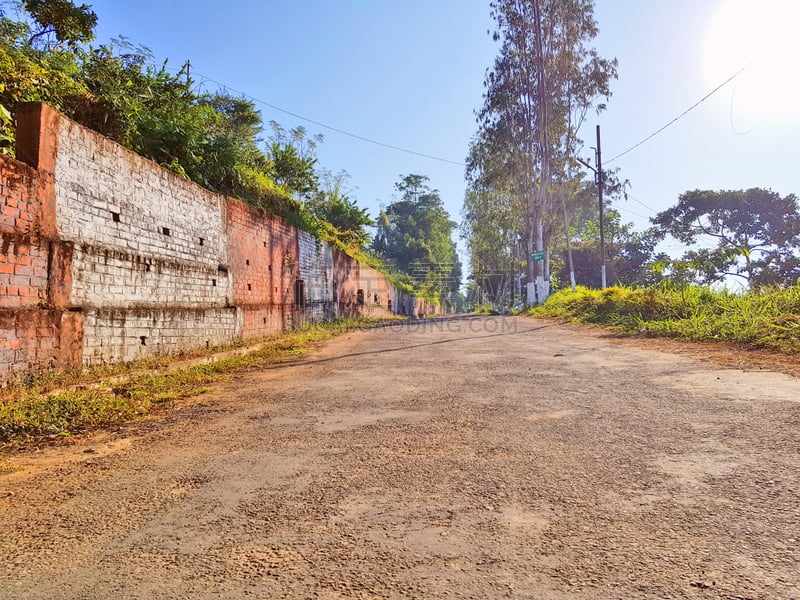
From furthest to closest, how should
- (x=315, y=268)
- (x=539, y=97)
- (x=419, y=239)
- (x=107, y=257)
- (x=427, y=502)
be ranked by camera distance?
(x=419, y=239) → (x=539, y=97) → (x=315, y=268) → (x=107, y=257) → (x=427, y=502)

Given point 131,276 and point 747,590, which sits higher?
point 131,276

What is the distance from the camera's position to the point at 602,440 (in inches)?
107

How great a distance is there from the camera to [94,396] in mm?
4113

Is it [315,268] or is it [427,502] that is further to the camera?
[315,268]

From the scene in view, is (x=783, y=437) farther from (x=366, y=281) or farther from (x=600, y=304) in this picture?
(x=366, y=281)

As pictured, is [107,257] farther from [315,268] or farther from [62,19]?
[315,268]

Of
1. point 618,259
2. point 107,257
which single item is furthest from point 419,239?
point 107,257

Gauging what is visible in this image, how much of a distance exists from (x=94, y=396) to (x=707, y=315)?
10.3 m

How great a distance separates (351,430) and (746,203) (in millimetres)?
33808

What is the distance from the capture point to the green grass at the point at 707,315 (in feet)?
22.3

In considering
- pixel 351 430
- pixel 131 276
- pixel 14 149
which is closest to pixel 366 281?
pixel 131 276

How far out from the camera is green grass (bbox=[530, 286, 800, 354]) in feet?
22.3

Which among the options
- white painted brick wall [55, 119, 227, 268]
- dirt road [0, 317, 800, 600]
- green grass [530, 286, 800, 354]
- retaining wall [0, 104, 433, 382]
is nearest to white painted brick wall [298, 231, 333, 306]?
retaining wall [0, 104, 433, 382]

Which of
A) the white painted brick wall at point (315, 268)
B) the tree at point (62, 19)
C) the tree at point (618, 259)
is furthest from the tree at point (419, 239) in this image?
the tree at point (62, 19)
